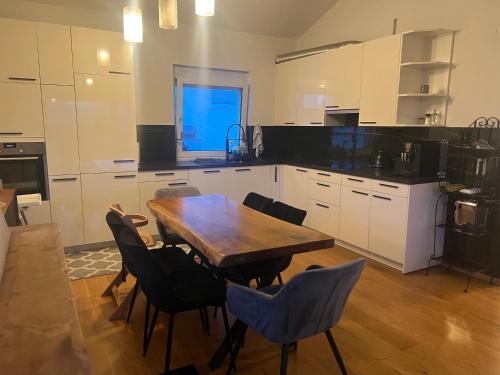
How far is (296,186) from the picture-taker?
491 centimetres

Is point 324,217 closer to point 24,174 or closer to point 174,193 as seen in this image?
point 174,193

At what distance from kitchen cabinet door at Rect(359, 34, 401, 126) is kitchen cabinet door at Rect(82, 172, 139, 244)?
2619 mm

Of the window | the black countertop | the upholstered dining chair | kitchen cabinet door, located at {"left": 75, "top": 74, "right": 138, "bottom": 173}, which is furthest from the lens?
the window

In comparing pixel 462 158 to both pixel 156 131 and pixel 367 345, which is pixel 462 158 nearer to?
pixel 367 345

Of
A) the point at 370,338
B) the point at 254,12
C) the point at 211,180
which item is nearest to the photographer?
the point at 370,338

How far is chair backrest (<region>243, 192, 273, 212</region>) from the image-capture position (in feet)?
10.0

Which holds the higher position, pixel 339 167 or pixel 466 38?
pixel 466 38

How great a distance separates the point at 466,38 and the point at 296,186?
2.39 metres

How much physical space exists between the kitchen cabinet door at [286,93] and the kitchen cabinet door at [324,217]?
1.23 metres

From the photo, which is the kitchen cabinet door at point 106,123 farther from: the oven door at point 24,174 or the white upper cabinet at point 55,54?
the oven door at point 24,174

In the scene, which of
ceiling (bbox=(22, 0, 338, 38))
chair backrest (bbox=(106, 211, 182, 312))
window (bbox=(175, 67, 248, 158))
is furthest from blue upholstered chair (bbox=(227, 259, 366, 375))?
ceiling (bbox=(22, 0, 338, 38))

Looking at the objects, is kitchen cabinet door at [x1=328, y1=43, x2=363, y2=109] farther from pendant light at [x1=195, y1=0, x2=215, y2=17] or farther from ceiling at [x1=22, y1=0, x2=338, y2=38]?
pendant light at [x1=195, y1=0, x2=215, y2=17]

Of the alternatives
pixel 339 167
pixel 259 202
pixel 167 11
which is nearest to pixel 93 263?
pixel 259 202

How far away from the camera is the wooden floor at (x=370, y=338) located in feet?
7.40
